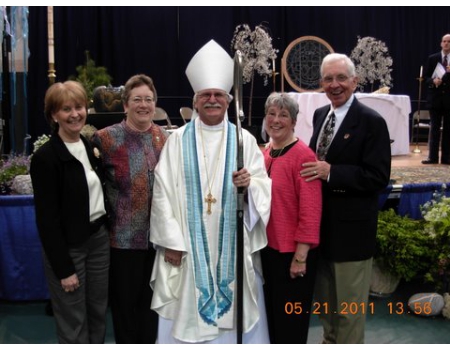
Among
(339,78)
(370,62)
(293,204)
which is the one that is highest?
(370,62)

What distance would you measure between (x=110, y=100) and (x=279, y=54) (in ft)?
23.3

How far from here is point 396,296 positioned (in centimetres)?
366

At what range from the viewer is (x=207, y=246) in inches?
88.9

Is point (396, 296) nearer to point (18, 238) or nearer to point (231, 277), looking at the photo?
point (231, 277)

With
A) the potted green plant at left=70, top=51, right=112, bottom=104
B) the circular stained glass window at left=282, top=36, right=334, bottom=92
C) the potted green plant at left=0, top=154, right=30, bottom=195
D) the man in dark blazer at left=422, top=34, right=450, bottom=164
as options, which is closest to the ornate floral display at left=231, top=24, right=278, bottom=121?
the circular stained glass window at left=282, top=36, right=334, bottom=92

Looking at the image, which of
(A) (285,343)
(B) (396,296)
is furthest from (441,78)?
(A) (285,343)

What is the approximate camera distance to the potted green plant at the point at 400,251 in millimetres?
3426

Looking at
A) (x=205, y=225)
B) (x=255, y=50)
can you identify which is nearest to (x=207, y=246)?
(x=205, y=225)

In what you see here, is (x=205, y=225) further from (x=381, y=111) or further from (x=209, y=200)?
(x=381, y=111)

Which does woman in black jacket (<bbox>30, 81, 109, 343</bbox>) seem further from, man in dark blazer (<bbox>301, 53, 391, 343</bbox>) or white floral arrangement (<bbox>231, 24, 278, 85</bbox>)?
white floral arrangement (<bbox>231, 24, 278, 85</bbox>)

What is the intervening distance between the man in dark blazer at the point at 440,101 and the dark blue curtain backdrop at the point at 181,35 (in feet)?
13.0

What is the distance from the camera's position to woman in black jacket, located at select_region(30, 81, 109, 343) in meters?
1.99

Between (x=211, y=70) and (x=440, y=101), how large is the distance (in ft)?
16.1

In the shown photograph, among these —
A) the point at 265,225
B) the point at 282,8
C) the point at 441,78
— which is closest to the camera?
the point at 265,225
